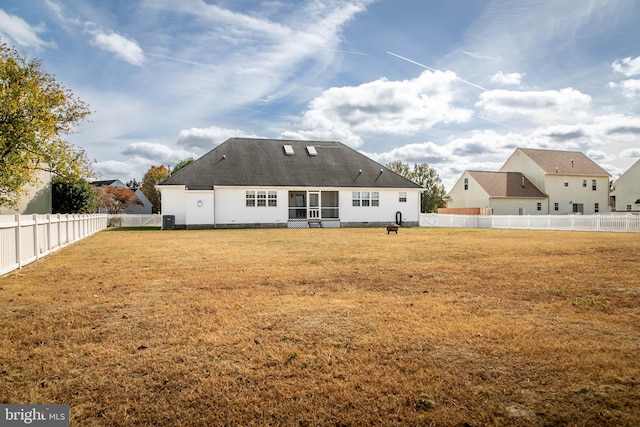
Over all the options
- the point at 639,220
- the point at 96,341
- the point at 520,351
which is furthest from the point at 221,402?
the point at 639,220

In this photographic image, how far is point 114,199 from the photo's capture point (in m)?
58.6

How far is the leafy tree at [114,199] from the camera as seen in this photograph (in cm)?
5603

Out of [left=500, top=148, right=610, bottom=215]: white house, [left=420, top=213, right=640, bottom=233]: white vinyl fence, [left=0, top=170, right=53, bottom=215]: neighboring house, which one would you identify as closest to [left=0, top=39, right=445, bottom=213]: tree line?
[left=0, top=170, right=53, bottom=215]: neighboring house

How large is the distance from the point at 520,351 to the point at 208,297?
184 inches

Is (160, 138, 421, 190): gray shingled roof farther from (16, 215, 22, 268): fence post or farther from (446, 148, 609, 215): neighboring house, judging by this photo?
(16, 215, 22, 268): fence post

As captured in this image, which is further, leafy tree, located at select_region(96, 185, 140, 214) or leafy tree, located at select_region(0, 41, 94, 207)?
leafy tree, located at select_region(96, 185, 140, 214)

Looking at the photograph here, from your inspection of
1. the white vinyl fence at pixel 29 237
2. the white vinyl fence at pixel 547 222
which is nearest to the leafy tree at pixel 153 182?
the white vinyl fence at pixel 547 222

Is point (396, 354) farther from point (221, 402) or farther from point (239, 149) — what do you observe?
point (239, 149)

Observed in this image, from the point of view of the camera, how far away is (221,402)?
10.8 feet

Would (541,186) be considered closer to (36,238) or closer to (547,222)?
(547,222)

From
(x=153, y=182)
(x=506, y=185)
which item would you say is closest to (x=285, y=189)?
(x=506, y=185)

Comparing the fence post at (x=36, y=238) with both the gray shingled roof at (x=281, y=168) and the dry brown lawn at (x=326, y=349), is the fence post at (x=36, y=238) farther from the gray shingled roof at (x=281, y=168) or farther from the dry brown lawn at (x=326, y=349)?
the gray shingled roof at (x=281, y=168)

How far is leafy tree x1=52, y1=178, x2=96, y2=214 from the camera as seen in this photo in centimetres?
3531

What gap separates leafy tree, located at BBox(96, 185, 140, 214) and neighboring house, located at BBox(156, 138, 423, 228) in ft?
95.1
